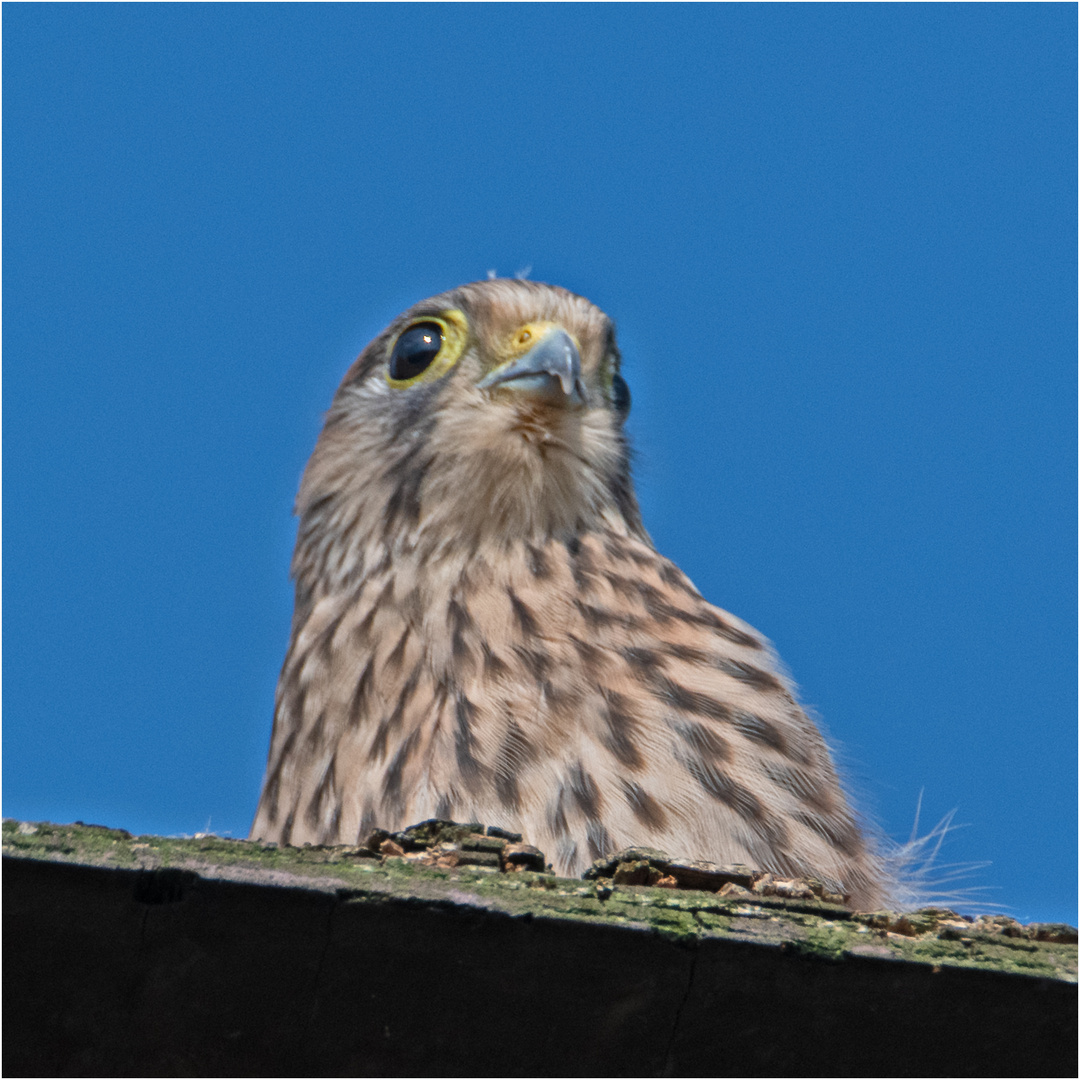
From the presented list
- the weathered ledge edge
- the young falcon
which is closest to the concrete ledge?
the weathered ledge edge

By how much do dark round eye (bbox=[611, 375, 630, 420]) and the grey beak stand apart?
55 centimetres

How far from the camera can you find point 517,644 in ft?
11.0

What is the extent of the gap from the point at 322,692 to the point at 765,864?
4.19 ft

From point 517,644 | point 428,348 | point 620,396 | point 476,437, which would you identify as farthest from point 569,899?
point 620,396

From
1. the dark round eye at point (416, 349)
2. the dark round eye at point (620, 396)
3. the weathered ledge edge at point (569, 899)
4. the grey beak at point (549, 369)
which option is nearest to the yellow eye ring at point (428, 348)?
the dark round eye at point (416, 349)

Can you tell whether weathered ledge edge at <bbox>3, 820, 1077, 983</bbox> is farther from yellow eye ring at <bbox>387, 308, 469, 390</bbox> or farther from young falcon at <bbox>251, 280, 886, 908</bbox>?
yellow eye ring at <bbox>387, 308, 469, 390</bbox>

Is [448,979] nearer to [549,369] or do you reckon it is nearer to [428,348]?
[549,369]

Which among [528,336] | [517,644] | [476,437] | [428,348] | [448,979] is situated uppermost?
[428,348]

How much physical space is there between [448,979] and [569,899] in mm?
139

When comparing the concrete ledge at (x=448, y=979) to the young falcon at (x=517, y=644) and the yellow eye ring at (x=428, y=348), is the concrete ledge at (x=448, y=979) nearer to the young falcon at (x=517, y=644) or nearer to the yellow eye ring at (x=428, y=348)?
the young falcon at (x=517, y=644)

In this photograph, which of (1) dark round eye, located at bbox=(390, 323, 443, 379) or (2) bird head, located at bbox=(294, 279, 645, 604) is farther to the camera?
(1) dark round eye, located at bbox=(390, 323, 443, 379)

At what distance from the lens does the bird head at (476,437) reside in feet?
12.6

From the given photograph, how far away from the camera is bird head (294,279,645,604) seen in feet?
12.6

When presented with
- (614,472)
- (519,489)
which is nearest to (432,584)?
(519,489)
